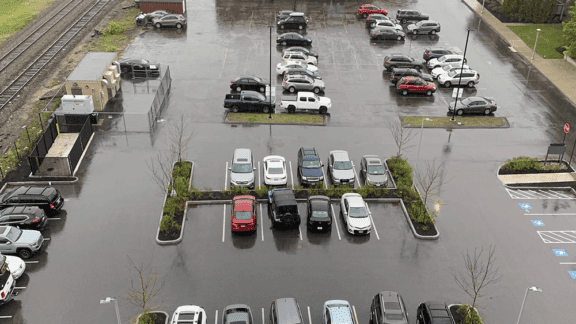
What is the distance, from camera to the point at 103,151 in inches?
1567

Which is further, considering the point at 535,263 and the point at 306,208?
the point at 306,208

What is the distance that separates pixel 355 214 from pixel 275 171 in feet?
22.1

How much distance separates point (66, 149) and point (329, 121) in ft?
69.6

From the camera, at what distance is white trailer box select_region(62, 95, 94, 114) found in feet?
141

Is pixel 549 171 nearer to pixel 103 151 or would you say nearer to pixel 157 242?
pixel 157 242

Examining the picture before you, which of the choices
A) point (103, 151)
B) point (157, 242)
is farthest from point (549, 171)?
point (103, 151)

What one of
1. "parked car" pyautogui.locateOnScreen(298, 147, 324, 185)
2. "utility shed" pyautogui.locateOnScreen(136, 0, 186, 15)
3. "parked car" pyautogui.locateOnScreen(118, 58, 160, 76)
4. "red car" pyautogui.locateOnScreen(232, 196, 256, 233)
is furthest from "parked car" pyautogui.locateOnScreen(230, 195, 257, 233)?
"utility shed" pyautogui.locateOnScreen(136, 0, 186, 15)

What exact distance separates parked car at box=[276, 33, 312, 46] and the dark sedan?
21557 mm

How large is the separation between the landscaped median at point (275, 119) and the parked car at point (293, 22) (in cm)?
2453

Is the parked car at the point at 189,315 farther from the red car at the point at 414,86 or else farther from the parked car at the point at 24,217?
the red car at the point at 414,86

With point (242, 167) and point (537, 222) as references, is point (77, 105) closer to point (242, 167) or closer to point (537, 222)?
point (242, 167)

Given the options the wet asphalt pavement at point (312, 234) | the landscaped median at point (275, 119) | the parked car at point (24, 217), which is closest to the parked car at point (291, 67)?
the wet asphalt pavement at point (312, 234)

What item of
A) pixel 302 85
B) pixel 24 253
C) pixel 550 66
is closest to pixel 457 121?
pixel 302 85

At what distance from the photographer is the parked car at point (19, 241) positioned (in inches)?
1136
